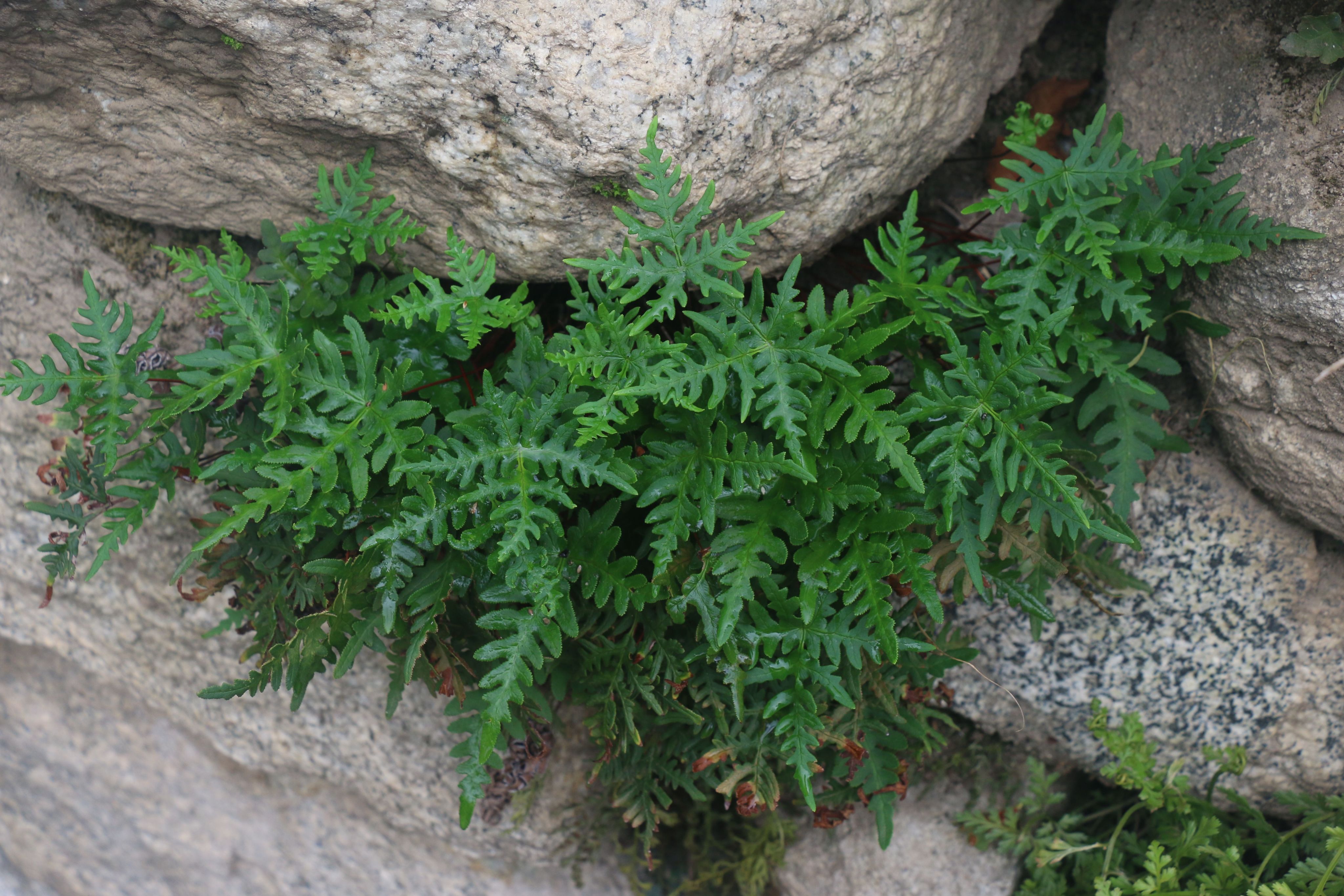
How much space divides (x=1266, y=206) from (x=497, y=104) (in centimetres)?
236

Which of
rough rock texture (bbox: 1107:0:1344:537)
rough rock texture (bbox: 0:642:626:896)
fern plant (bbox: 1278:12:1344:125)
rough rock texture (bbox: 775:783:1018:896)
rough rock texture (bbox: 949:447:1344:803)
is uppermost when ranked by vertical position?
fern plant (bbox: 1278:12:1344:125)

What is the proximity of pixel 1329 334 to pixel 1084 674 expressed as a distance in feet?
4.70

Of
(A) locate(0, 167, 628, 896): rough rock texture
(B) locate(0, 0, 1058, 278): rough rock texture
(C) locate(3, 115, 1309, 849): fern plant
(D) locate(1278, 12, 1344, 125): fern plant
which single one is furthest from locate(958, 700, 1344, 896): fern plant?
(B) locate(0, 0, 1058, 278): rough rock texture

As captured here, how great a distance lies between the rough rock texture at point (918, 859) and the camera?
349 centimetres

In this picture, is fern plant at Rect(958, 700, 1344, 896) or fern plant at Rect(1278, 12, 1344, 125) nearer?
fern plant at Rect(1278, 12, 1344, 125)

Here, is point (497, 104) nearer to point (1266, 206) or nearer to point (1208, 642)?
point (1266, 206)

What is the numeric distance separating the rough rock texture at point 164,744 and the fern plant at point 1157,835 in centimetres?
181

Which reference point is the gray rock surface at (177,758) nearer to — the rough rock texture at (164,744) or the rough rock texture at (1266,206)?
the rough rock texture at (164,744)

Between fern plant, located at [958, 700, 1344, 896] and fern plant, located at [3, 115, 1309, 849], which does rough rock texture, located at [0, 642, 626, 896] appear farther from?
fern plant, located at [958, 700, 1344, 896]

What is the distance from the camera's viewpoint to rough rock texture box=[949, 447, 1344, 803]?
314 centimetres

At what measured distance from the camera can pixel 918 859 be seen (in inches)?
140

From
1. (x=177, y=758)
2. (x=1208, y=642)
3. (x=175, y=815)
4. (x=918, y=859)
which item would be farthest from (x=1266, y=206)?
(x=175, y=815)

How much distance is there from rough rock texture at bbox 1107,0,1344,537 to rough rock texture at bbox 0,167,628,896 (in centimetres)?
283

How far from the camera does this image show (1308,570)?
3125mm
